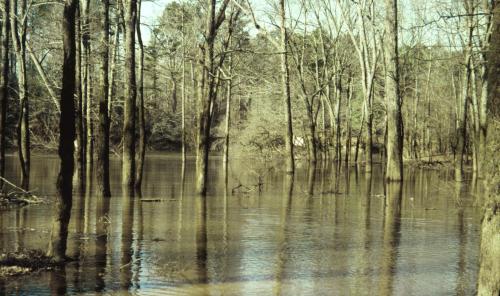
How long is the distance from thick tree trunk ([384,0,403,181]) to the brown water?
16.6 ft

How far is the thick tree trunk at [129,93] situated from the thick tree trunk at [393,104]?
11334mm

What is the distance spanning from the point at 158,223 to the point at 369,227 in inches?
191

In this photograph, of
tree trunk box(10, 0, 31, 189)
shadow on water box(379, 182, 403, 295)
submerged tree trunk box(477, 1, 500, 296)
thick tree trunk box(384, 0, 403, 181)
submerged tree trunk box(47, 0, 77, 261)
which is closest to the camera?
submerged tree trunk box(477, 1, 500, 296)

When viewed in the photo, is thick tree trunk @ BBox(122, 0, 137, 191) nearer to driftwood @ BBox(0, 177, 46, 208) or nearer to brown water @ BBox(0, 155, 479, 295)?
brown water @ BBox(0, 155, 479, 295)

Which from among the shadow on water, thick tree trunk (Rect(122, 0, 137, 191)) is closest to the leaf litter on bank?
the shadow on water

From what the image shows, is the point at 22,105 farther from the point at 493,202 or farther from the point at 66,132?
the point at 493,202

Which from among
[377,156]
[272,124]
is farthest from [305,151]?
[377,156]

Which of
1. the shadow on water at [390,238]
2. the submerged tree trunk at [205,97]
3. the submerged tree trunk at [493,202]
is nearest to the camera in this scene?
the submerged tree trunk at [493,202]

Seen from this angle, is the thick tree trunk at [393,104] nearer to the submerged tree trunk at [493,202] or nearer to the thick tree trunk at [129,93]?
the thick tree trunk at [129,93]

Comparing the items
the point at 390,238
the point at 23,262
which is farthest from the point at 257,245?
the point at 23,262

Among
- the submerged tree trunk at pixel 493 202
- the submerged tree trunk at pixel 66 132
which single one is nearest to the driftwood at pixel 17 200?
the submerged tree trunk at pixel 66 132

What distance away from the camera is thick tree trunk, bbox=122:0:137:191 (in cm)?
1998

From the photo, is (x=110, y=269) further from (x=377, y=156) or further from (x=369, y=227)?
(x=377, y=156)

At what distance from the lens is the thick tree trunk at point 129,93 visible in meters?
20.0
